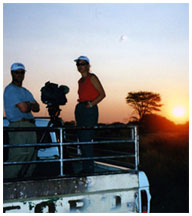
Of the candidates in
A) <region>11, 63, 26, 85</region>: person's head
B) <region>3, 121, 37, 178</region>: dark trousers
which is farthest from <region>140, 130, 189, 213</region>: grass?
<region>11, 63, 26, 85</region>: person's head

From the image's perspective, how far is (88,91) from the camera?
15.1ft

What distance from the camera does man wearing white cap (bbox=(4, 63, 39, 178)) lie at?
4312 mm

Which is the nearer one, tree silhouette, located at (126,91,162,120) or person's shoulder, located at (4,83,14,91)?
person's shoulder, located at (4,83,14,91)

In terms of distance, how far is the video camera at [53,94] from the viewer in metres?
4.50

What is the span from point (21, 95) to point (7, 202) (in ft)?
4.55

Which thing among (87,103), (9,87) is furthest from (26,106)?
(87,103)

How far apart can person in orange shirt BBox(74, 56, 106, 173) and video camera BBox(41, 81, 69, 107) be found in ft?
0.79

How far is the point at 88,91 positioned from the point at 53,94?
0.45m

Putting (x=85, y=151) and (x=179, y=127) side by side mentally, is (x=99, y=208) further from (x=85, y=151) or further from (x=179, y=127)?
(x=179, y=127)

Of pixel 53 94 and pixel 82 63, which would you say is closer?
pixel 53 94

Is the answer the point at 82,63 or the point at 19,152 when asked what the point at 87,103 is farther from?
the point at 19,152

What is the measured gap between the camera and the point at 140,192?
13.4 feet

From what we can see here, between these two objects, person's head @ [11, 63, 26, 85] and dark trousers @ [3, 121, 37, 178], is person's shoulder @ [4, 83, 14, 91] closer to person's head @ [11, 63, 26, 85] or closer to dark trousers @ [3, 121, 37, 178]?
person's head @ [11, 63, 26, 85]

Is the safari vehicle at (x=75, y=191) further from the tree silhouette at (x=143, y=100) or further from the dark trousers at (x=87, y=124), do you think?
the tree silhouette at (x=143, y=100)
